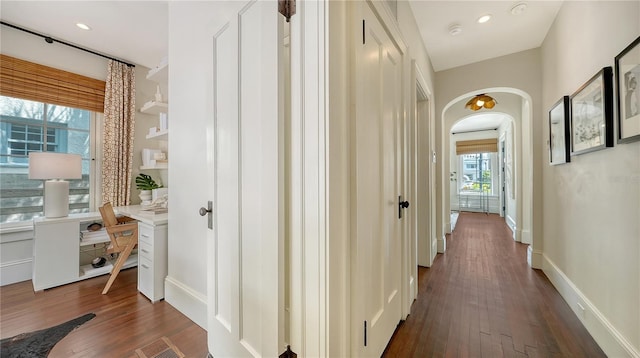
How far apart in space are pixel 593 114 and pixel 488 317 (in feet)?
5.47

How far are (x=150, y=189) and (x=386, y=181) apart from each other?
10.1 ft

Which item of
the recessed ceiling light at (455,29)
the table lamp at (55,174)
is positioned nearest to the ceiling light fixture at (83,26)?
the table lamp at (55,174)

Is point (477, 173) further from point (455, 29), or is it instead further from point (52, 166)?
point (52, 166)

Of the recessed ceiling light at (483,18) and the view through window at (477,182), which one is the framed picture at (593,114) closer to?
the recessed ceiling light at (483,18)

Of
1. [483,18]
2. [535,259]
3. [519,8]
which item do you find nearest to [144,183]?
[483,18]

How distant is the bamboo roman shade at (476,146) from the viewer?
273 inches

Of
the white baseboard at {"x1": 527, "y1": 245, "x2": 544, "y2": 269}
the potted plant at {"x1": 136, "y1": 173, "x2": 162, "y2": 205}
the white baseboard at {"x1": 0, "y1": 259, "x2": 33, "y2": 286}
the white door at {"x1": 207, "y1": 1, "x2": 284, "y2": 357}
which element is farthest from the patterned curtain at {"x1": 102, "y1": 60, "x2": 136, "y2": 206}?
the white baseboard at {"x1": 527, "y1": 245, "x2": 544, "y2": 269}

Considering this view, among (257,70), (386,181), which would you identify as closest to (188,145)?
(257,70)

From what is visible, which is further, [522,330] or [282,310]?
[522,330]

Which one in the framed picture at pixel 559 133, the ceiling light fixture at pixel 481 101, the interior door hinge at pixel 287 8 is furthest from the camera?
the ceiling light fixture at pixel 481 101

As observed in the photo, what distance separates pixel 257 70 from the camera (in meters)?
1.13

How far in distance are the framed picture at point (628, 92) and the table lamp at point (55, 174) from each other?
4.49 metres

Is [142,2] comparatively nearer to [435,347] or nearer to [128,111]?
[128,111]

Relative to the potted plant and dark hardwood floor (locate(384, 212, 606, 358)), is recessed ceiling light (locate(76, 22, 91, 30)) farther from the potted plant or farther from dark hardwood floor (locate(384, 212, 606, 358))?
dark hardwood floor (locate(384, 212, 606, 358))
